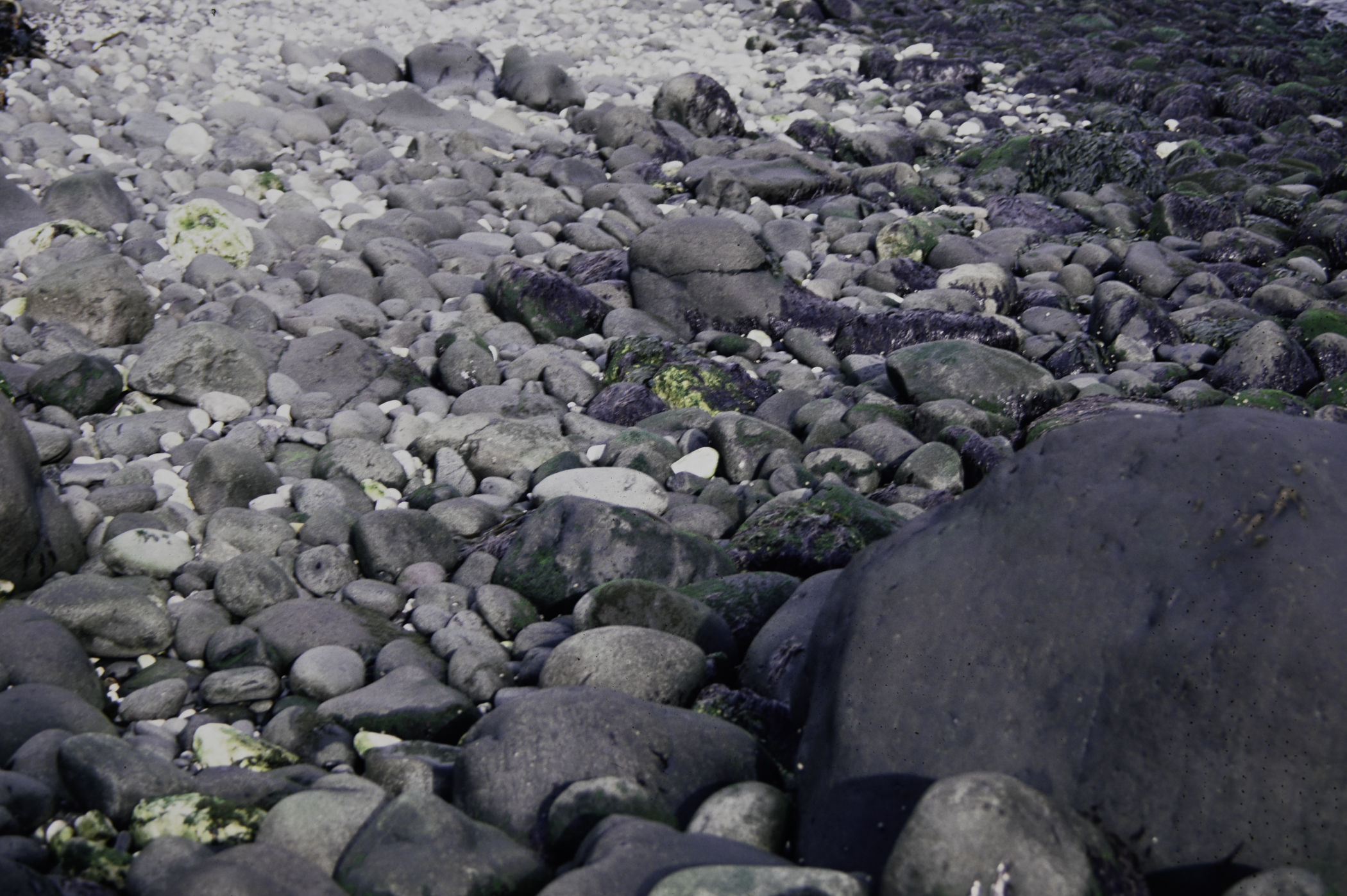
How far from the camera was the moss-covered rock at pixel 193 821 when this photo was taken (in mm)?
2713

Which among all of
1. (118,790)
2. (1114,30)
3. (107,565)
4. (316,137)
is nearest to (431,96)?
(316,137)

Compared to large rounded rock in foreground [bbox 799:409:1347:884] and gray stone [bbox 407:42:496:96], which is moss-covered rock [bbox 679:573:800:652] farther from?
gray stone [bbox 407:42:496:96]

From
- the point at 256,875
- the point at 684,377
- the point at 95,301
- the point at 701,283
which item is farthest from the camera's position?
the point at 701,283

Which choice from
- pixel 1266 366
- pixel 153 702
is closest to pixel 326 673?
pixel 153 702

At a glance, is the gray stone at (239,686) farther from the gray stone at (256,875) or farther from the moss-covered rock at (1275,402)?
the moss-covered rock at (1275,402)

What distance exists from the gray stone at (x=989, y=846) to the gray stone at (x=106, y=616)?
9.91 ft

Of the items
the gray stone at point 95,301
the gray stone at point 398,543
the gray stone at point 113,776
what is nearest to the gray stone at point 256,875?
the gray stone at point 113,776

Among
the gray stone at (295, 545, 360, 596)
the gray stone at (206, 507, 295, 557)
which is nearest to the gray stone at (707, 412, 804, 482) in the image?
the gray stone at (295, 545, 360, 596)

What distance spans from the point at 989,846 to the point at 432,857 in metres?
1.30

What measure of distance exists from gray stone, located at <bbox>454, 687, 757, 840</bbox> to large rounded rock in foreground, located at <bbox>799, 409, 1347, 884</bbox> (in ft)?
1.01

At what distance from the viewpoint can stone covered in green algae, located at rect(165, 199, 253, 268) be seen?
7602 mm

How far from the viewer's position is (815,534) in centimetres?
457

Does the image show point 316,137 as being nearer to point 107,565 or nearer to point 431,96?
point 431,96

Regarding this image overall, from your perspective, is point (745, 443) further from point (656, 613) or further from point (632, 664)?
point (632, 664)
